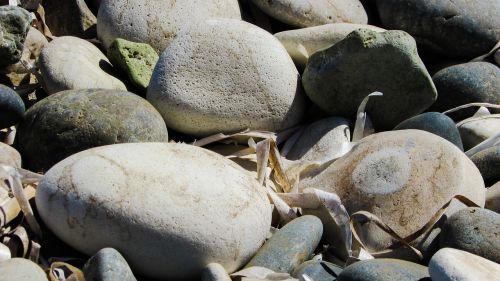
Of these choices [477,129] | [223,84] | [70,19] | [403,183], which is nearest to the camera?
[403,183]

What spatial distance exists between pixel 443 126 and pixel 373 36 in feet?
1.92

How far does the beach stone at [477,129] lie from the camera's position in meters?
4.95

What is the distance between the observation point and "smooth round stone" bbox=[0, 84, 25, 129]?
14.3ft

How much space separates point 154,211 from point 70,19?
2.51 m

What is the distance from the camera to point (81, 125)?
420 cm

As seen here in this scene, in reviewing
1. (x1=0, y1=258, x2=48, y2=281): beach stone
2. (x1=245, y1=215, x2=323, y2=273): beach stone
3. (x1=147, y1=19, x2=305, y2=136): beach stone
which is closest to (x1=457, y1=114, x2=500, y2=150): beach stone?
(x1=147, y1=19, x2=305, y2=136): beach stone

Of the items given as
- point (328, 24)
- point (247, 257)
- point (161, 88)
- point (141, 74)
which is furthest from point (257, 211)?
point (328, 24)


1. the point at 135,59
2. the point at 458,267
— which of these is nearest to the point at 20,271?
the point at 458,267

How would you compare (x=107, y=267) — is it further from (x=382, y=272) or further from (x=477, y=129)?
(x=477, y=129)

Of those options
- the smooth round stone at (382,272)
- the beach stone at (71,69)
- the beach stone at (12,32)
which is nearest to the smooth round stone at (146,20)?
the beach stone at (71,69)

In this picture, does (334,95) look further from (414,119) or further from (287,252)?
(287,252)

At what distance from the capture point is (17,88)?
195 inches

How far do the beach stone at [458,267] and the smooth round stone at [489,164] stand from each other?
1.25 meters

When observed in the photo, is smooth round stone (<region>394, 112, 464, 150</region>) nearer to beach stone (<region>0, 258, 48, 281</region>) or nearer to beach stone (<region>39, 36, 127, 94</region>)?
beach stone (<region>39, 36, 127, 94</region>)
